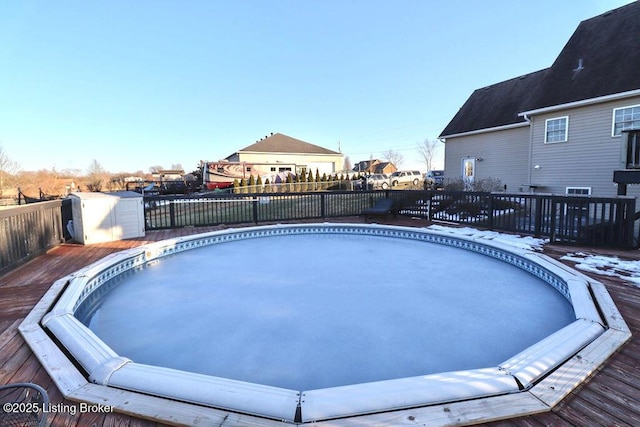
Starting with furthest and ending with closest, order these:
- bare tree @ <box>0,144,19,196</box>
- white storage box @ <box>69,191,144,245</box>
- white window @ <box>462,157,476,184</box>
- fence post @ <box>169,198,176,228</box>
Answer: bare tree @ <box>0,144,19,196</box>, white window @ <box>462,157,476,184</box>, fence post @ <box>169,198,176,228</box>, white storage box @ <box>69,191,144,245</box>

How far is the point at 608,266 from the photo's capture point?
392 centimetres

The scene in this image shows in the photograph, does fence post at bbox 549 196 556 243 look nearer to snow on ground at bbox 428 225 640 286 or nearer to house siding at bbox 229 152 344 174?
snow on ground at bbox 428 225 640 286

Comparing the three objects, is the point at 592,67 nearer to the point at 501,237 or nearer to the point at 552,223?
the point at 552,223

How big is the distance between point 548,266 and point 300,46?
14.8 meters

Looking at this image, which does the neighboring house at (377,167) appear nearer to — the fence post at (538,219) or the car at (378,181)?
the car at (378,181)

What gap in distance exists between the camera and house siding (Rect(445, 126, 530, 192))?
12.1 meters

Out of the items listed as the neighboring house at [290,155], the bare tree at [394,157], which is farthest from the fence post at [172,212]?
the bare tree at [394,157]

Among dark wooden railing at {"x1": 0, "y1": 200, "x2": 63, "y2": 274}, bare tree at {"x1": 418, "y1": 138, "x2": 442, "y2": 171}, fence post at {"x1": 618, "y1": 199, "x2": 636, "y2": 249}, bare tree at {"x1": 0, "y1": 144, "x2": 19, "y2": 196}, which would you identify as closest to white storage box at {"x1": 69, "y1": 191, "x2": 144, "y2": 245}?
dark wooden railing at {"x1": 0, "y1": 200, "x2": 63, "y2": 274}

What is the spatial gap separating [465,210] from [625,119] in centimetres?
565

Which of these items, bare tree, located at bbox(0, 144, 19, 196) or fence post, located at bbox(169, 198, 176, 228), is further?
bare tree, located at bbox(0, 144, 19, 196)

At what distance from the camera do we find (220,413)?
1.47 meters

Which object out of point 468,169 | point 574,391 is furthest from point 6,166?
point 574,391

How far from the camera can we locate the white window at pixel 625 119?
8336 millimetres

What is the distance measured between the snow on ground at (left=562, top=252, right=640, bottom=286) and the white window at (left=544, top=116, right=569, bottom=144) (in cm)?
749
